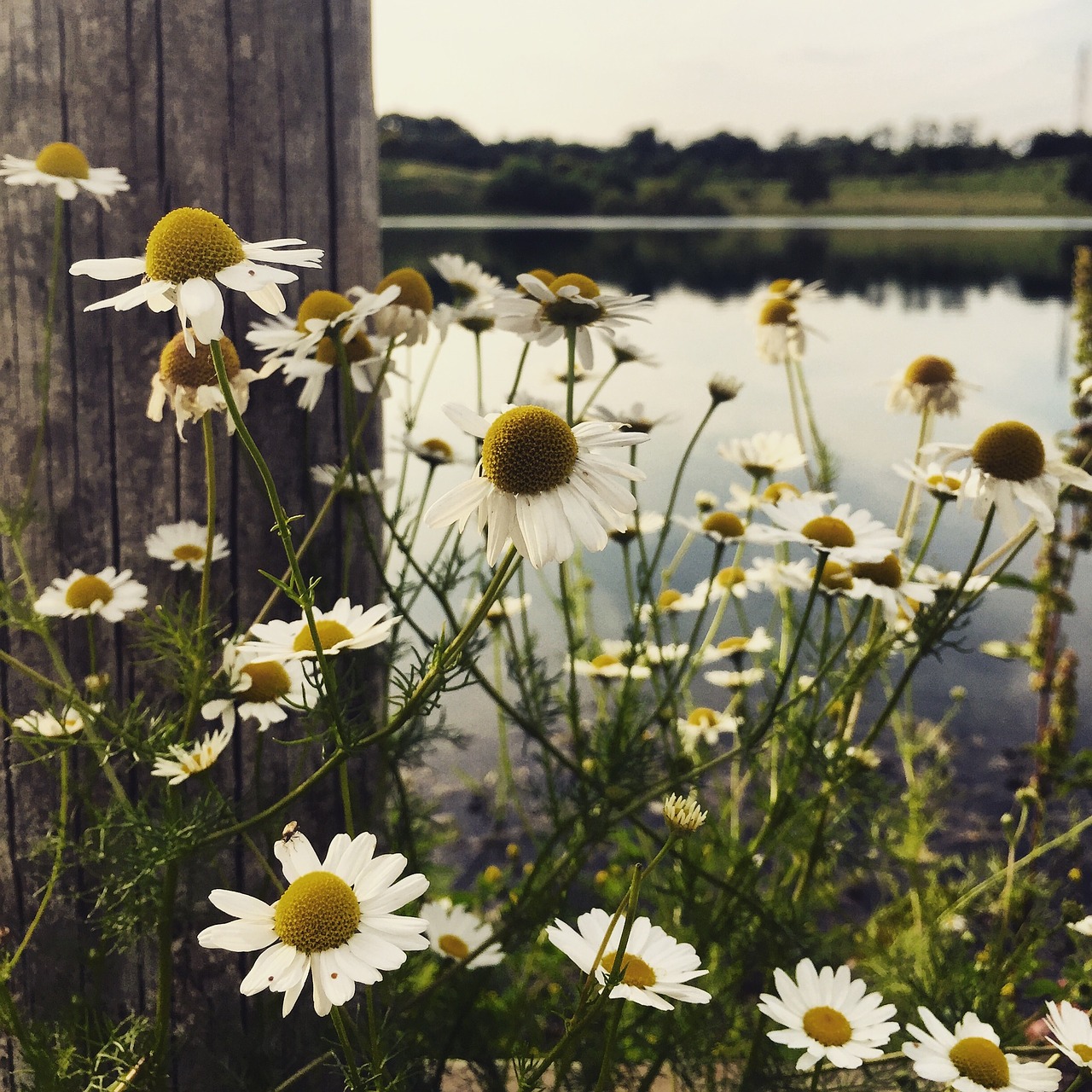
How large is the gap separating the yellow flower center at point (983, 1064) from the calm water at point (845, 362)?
0.94m

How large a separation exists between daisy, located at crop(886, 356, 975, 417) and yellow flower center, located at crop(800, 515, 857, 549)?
0.57 m

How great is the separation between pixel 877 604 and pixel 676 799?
2.86 ft

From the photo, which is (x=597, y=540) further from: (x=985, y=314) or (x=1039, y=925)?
(x=985, y=314)

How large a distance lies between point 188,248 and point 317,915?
0.61m

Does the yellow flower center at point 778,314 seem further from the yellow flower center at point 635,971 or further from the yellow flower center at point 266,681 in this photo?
the yellow flower center at point 635,971

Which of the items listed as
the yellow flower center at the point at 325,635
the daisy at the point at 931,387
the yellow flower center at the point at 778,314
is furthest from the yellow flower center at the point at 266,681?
the yellow flower center at the point at 778,314

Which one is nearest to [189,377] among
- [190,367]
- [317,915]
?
[190,367]

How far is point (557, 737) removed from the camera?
13.1 ft

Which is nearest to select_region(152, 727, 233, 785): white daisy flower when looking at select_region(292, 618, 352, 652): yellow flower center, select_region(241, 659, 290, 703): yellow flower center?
select_region(241, 659, 290, 703): yellow flower center

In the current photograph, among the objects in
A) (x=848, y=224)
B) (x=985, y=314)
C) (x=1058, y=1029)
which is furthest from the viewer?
(x=848, y=224)

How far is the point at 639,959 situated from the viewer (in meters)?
1.07

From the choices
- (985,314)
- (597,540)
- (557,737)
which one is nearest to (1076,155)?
(985,314)

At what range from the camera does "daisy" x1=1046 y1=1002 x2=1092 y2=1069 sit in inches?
43.1

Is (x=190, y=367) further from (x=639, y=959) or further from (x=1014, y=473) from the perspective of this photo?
(x=1014, y=473)
